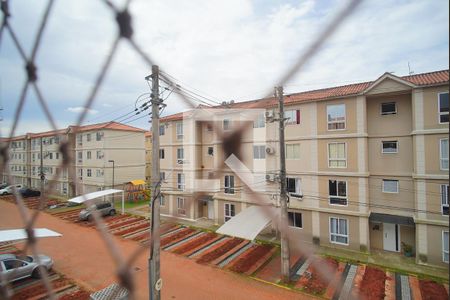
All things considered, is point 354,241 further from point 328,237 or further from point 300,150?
point 300,150

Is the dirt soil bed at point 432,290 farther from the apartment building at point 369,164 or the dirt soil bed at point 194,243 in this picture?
the dirt soil bed at point 194,243

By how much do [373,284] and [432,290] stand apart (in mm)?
1725

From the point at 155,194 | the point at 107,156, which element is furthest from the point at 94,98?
the point at 107,156

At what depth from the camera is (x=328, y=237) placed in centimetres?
1270

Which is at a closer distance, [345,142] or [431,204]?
[431,204]

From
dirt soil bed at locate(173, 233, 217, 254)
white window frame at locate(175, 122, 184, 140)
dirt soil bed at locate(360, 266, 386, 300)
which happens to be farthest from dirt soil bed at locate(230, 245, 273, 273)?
white window frame at locate(175, 122, 184, 140)

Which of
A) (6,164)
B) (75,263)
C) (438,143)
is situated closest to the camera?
(6,164)

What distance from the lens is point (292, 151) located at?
1355 centimetres

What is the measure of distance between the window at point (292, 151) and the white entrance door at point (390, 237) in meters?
4.99

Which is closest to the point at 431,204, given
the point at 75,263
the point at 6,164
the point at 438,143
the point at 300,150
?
the point at 438,143

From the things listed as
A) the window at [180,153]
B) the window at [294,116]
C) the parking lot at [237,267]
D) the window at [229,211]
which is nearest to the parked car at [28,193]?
the parking lot at [237,267]

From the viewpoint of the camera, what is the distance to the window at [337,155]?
1230 centimetres

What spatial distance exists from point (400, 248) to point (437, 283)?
2787 millimetres

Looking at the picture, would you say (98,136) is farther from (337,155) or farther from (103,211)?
(337,155)
